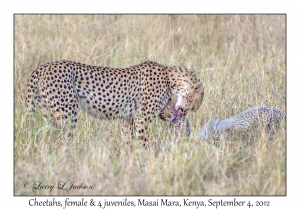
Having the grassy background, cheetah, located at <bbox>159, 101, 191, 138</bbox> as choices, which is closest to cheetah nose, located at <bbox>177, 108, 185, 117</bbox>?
cheetah, located at <bbox>159, 101, 191, 138</bbox>

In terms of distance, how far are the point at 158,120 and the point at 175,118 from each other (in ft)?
0.68

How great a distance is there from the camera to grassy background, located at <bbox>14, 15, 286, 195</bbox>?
4.80 meters

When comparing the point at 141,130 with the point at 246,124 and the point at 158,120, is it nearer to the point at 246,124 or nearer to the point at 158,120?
the point at 158,120

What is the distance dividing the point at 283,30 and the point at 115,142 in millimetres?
3907

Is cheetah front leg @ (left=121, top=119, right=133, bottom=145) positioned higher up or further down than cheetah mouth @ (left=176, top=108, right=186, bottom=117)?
further down

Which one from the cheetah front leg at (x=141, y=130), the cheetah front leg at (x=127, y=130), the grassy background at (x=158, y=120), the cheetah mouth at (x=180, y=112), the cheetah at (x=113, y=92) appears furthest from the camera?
the cheetah mouth at (x=180, y=112)

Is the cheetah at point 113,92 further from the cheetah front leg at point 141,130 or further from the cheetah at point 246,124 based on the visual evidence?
the cheetah at point 246,124

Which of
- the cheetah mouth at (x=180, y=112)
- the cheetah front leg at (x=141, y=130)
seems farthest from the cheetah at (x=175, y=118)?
the cheetah front leg at (x=141, y=130)

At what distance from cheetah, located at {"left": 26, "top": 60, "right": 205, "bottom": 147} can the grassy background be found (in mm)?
140

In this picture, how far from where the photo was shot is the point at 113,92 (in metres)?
5.98

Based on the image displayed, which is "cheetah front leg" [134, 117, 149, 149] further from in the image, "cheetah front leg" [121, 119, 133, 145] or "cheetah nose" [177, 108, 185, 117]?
"cheetah nose" [177, 108, 185, 117]

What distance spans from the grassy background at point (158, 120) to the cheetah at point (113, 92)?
14 centimetres

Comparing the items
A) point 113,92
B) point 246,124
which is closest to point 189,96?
point 246,124

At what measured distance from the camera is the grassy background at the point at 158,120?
189 inches
